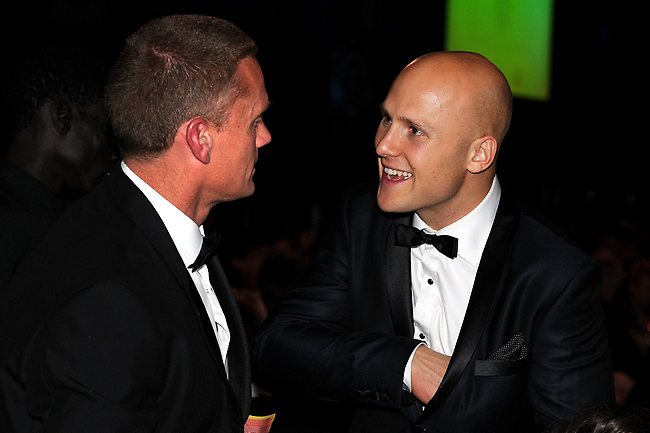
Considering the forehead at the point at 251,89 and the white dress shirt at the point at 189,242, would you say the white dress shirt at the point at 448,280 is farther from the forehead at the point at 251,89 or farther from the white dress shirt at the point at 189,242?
the forehead at the point at 251,89

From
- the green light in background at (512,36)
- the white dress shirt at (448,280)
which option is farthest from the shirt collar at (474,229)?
the green light in background at (512,36)

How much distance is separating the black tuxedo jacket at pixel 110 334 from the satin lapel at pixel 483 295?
22.7 inches

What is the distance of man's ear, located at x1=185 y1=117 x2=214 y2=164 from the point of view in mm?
1950

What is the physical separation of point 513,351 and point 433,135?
0.64 m

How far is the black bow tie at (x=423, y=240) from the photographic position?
2375 millimetres

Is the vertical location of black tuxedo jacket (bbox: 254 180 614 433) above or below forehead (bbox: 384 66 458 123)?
below

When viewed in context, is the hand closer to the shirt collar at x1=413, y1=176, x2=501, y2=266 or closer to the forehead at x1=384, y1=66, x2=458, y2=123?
the shirt collar at x1=413, y1=176, x2=501, y2=266

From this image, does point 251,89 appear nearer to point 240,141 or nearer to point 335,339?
point 240,141

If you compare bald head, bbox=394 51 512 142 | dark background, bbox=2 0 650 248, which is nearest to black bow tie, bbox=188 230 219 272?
bald head, bbox=394 51 512 142

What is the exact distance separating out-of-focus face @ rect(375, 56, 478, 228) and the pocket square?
18.1 inches

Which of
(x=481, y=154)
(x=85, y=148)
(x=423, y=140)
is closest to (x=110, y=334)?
(x=423, y=140)

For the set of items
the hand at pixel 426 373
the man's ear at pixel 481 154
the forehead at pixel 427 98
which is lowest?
the hand at pixel 426 373

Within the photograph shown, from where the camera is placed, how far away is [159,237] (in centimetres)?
187

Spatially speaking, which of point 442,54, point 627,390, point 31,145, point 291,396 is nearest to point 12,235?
point 31,145
